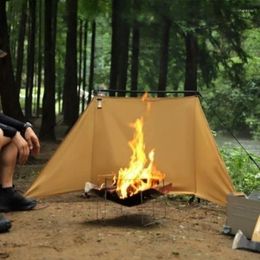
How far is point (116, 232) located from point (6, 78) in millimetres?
7084

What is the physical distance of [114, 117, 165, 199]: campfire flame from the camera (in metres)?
5.74

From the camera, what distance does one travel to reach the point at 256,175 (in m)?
9.20

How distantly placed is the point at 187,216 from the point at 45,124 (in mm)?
10295

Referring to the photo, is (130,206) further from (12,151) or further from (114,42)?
(114,42)

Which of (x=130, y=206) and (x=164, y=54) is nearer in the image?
(x=130, y=206)

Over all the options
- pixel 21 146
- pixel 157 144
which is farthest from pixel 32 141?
pixel 157 144

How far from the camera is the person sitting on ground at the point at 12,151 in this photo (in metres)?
5.49

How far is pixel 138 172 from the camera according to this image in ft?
20.3

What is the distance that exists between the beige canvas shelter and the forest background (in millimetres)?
2969

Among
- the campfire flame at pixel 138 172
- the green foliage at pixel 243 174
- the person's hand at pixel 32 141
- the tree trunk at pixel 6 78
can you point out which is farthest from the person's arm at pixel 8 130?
the tree trunk at pixel 6 78

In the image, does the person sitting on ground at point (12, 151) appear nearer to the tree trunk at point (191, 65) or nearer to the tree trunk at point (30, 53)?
the tree trunk at point (30, 53)

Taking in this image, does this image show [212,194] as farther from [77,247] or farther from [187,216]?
[77,247]

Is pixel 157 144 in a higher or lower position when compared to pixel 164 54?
lower

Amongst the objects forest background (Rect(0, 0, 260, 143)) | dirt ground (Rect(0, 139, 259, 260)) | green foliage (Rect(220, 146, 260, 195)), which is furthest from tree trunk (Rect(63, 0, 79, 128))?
dirt ground (Rect(0, 139, 259, 260))
